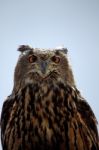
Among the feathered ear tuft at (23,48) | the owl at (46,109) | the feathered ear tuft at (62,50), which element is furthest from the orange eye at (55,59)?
the feathered ear tuft at (23,48)

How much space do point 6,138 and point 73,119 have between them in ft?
1.58

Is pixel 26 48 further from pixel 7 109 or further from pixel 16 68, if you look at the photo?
A: pixel 7 109

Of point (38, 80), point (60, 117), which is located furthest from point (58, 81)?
point (60, 117)

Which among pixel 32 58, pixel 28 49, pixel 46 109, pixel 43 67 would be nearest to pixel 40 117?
pixel 46 109

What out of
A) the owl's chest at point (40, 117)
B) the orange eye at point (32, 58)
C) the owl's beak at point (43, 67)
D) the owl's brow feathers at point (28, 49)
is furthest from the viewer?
the owl's brow feathers at point (28, 49)


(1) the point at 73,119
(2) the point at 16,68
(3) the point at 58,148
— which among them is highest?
(2) the point at 16,68

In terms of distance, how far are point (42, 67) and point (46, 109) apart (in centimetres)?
36

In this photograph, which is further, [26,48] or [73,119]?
[26,48]

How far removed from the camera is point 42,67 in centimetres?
280

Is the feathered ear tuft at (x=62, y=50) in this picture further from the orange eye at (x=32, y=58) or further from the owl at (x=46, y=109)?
the orange eye at (x=32, y=58)

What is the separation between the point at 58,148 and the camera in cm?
253

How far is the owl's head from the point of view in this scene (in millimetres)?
2793

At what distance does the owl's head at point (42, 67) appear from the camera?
2.79m

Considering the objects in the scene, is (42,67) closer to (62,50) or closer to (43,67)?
(43,67)
